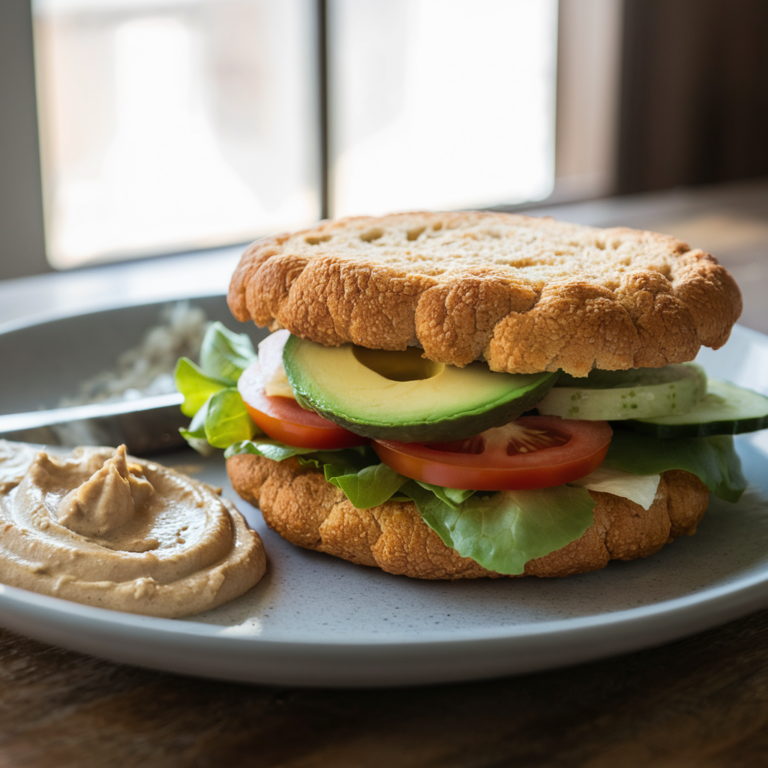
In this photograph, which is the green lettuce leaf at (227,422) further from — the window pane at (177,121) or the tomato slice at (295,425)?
the window pane at (177,121)

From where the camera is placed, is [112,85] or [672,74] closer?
[112,85]

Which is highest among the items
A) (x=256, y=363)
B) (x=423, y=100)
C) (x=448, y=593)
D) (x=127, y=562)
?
(x=423, y=100)

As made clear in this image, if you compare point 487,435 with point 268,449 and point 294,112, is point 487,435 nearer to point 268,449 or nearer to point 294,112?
point 268,449

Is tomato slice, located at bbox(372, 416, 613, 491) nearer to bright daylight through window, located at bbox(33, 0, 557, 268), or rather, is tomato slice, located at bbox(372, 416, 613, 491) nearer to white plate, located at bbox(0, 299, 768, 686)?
white plate, located at bbox(0, 299, 768, 686)

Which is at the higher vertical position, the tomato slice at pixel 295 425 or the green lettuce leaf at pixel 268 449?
the tomato slice at pixel 295 425

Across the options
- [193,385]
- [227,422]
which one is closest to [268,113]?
[193,385]

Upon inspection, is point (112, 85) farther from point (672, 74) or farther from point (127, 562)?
point (127, 562)

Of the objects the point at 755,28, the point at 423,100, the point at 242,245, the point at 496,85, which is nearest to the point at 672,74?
the point at 755,28

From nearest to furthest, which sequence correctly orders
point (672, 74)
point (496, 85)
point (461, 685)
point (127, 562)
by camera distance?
point (461, 685)
point (127, 562)
point (672, 74)
point (496, 85)

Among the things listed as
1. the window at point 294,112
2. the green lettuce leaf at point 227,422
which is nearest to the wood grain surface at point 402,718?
the green lettuce leaf at point 227,422
